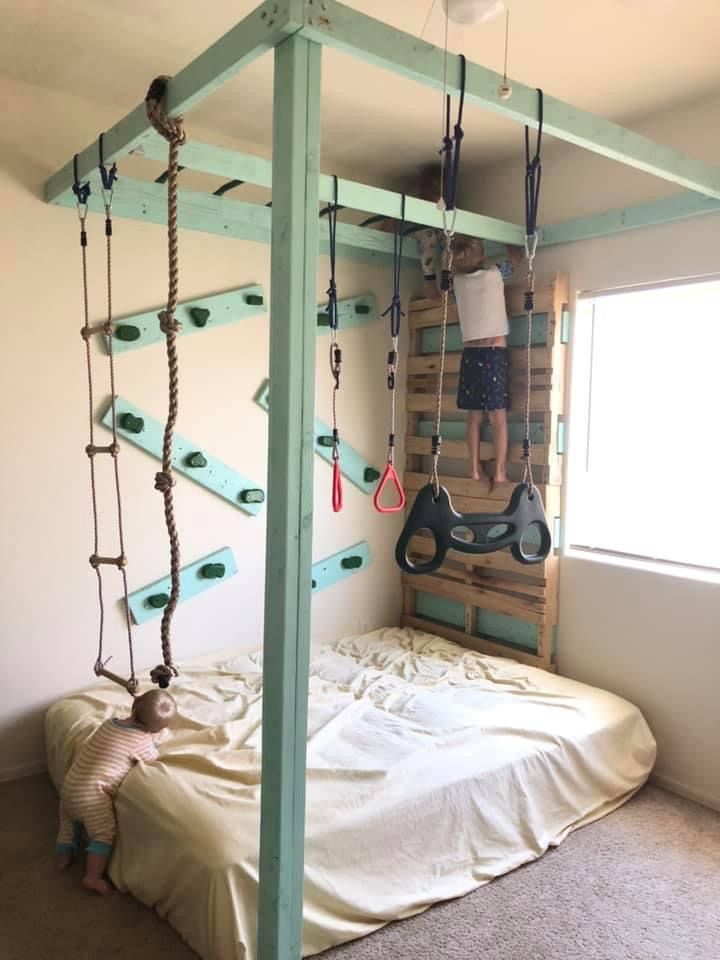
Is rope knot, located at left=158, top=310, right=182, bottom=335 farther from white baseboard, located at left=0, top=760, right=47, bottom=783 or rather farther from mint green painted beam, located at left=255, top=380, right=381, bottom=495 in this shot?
white baseboard, located at left=0, top=760, right=47, bottom=783

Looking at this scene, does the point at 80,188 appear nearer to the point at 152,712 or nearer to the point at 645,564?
the point at 152,712

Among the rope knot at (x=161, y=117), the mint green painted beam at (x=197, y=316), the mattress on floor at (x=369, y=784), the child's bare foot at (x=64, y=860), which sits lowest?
the child's bare foot at (x=64, y=860)

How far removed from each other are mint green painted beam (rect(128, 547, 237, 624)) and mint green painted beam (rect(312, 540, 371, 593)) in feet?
1.58

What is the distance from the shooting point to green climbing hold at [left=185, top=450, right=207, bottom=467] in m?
3.36

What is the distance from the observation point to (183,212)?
3.17m

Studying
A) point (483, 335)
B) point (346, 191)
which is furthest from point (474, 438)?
point (346, 191)

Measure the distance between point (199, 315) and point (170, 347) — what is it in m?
1.74

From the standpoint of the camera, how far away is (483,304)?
3.34 metres

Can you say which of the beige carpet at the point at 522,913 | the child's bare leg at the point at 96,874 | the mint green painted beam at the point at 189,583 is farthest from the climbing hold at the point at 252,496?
the child's bare leg at the point at 96,874

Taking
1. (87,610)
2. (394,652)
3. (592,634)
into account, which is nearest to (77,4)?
(87,610)

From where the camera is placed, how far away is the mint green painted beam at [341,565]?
12.6ft

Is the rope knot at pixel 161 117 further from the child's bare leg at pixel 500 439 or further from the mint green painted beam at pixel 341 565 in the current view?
the mint green painted beam at pixel 341 565

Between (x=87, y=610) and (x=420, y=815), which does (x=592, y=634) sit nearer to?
(x=420, y=815)

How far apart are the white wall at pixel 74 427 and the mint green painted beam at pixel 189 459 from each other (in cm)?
4
